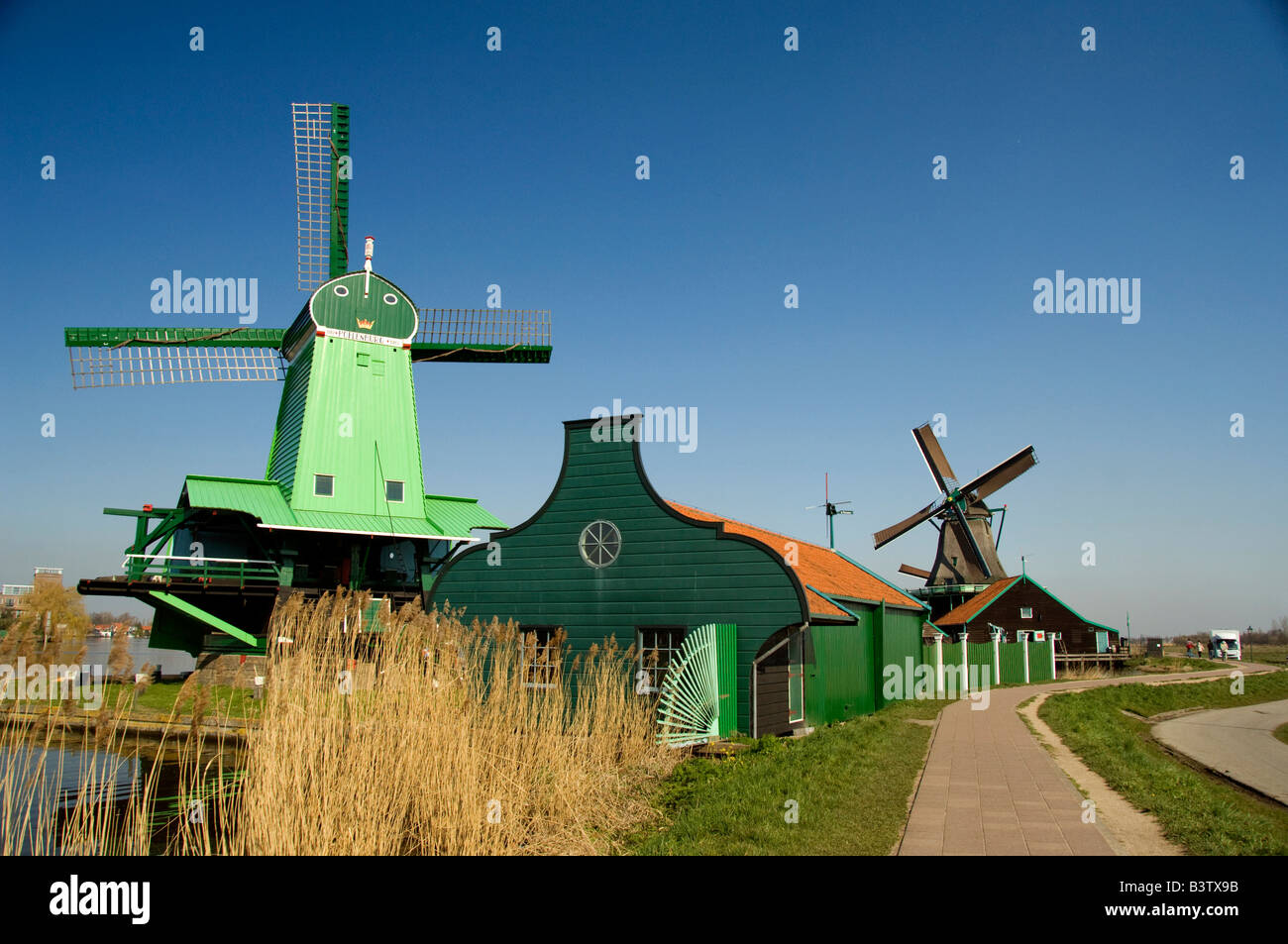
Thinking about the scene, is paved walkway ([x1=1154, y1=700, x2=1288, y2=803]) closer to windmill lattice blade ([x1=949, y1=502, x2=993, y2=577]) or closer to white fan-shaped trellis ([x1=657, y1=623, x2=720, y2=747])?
white fan-shaped trellis ([x1=657, y1=623, x2=720, y2=747])

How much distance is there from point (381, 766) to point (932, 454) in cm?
4531

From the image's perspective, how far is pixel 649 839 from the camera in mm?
7793

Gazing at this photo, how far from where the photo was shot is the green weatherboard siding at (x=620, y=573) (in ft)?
46.7

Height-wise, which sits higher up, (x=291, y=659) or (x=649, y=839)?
(x=291, y=659)

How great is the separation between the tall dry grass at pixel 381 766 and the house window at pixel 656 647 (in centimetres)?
493

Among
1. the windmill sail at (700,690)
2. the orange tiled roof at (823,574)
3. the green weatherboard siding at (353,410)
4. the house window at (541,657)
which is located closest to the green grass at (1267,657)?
the orange tiled roof at (823,574)

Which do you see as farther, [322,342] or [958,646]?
[958,646]

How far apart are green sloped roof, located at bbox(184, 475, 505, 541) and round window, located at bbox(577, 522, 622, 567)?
8639mm

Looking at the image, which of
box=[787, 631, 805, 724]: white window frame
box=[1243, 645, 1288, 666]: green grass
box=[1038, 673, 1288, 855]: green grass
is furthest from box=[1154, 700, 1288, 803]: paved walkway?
box=[1243, 645, 1288, 666]: green grass

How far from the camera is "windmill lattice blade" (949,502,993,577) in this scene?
148 feet

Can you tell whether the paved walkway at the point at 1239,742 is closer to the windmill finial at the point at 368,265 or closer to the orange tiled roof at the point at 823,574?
the orange tiled roof at the point at 823,574
